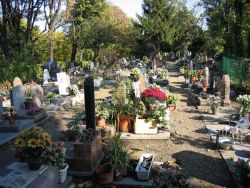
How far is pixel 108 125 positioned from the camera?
11445 millimetres

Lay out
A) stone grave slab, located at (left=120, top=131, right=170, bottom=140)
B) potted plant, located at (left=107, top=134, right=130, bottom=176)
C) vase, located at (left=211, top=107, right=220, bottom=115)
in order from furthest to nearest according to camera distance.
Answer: vase, located at (left=211, top=107, right=220, bottom=115) → stone grave slab, located at (left=120, top=131, right=170, bottom=140) → potted plant, located at (left=107, top=134, right=130, bottom=176)

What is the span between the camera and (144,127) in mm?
10938

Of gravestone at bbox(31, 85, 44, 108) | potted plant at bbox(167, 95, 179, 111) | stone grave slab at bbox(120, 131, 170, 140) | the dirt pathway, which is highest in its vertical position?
gravestone at bbox(31, 85, 44, 108)

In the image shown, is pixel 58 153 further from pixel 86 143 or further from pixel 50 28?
pixel 50 28

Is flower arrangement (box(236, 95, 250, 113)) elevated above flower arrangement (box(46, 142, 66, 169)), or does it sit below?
above

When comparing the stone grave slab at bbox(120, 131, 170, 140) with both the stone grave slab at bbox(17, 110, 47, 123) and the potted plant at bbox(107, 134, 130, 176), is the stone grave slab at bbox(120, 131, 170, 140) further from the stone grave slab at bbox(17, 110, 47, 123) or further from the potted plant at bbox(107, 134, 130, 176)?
the stone grave slab at bbox(17, 110, 47, 123)

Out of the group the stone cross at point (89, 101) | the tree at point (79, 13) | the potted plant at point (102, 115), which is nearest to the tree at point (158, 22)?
the tree at point (79, 13)

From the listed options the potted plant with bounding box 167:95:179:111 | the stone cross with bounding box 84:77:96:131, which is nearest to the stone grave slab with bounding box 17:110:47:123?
the stone cross with bounding box 84:77:96:131

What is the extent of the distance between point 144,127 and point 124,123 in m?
0.70

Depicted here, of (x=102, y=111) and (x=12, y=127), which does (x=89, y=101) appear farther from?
(x=12, y=127)

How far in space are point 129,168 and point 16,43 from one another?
25.8 m

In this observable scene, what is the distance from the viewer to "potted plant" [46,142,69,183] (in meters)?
6.83

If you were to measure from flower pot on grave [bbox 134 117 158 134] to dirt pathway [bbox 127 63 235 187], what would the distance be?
0.51 metres

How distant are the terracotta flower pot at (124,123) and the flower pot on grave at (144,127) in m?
0.38
